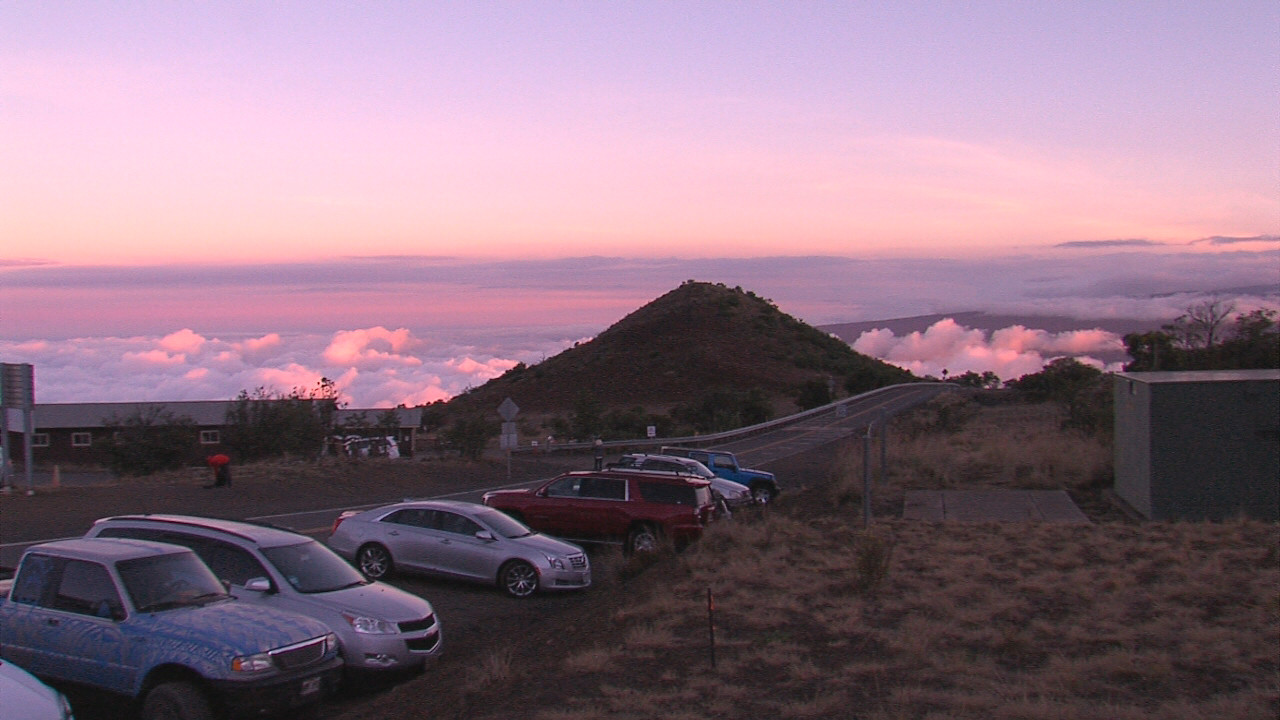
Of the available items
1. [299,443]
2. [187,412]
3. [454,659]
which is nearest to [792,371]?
[187,412]

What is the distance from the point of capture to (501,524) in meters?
16.4

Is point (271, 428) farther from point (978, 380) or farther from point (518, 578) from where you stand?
point (978, 380)

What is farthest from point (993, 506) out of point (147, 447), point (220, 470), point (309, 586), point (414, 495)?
point (147, 447)

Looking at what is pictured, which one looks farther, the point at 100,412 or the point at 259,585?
the point at 100,412

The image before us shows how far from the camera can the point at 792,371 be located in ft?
347

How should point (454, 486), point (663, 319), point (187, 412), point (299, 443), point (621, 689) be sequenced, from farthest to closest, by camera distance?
1. point (663, 319)
2. point (187, 412)
3. point (299, 443)
4. point (454, 486)
5. point (621, 689)

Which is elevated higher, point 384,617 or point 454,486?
point 384,617

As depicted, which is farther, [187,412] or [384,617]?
[187,412]

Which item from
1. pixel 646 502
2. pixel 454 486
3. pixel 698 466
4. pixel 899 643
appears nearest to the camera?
Result: pixel 899 643

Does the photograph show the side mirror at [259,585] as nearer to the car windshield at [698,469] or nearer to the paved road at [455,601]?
the paved road at [455,601]

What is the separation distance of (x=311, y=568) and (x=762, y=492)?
19838 mm

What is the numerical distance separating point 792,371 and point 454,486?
74551mm

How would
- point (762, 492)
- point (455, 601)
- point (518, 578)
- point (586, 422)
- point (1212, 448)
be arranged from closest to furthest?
point (455, 601), point (518, 578), point (1212, 448), point (762, 492), point (586, 422)

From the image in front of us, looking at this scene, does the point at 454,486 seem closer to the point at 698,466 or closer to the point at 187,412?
the point at 698,466
